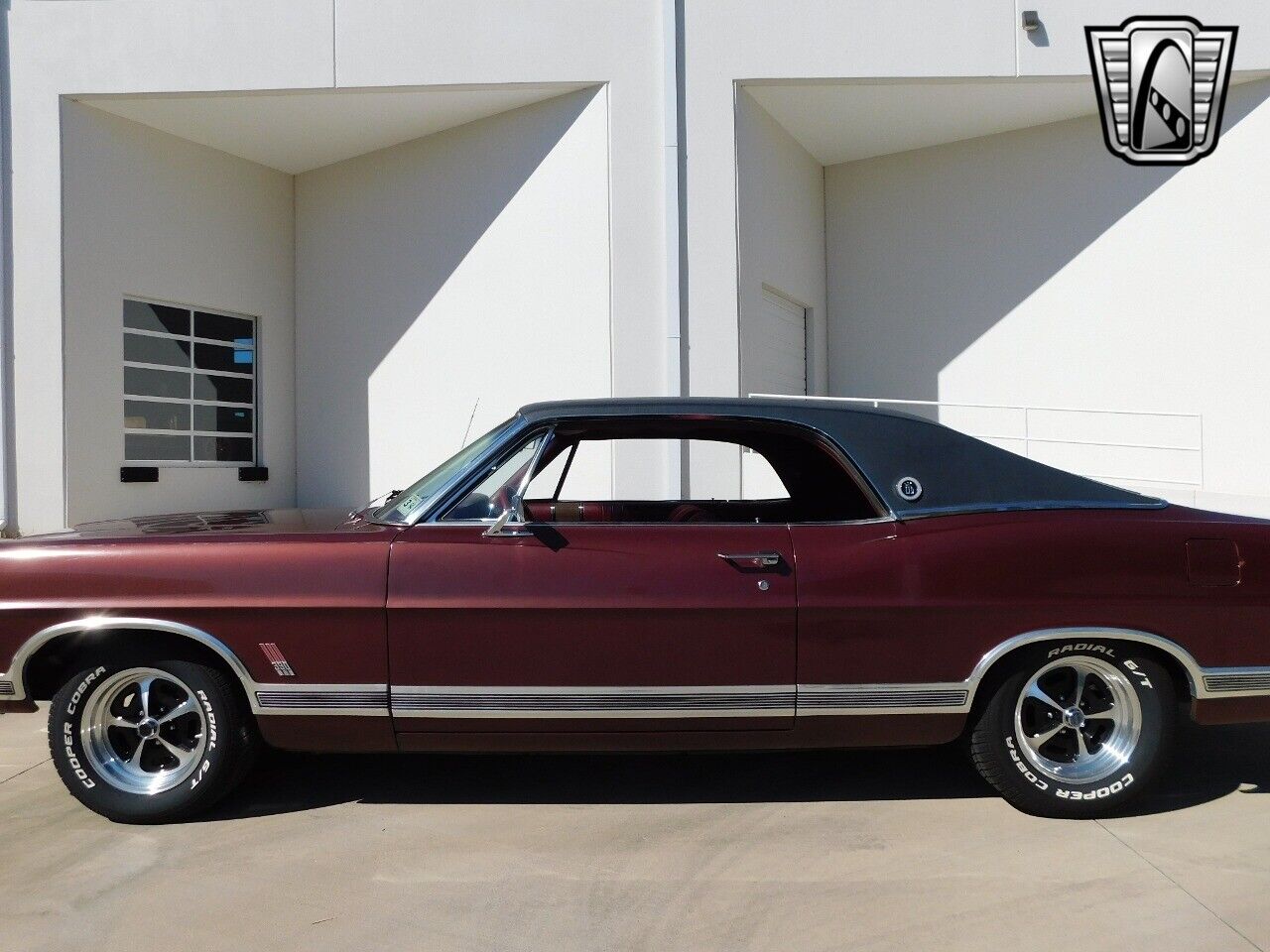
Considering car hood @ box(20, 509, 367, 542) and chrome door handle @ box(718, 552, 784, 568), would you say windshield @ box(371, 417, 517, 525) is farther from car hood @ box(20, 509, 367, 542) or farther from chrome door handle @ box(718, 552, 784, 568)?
chrome door handle @ box(718, 552, 784, 568)

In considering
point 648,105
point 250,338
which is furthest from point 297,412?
point 648,105

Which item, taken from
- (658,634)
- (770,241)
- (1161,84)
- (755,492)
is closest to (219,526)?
(658,634)

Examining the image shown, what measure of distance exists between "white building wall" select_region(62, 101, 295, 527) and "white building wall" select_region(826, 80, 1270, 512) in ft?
21.6

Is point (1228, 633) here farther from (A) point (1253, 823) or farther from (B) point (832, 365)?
(B) point (832, 365)

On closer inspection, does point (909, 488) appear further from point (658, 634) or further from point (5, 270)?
point (5, 270)

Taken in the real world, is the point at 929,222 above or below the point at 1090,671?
above

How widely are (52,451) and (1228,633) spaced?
913 cm

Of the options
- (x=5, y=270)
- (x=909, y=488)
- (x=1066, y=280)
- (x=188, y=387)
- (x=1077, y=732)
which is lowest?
(x=1077, y=732)

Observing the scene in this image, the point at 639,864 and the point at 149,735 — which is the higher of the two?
the point at 149,735

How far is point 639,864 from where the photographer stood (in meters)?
3.08

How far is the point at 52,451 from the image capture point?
9031 mm

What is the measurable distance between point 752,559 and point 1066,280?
9.52 meters

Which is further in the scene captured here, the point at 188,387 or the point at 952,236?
the point at 952,236

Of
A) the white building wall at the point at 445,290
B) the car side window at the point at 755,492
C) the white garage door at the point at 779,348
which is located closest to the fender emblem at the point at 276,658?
the car side window at the point at 755,492
